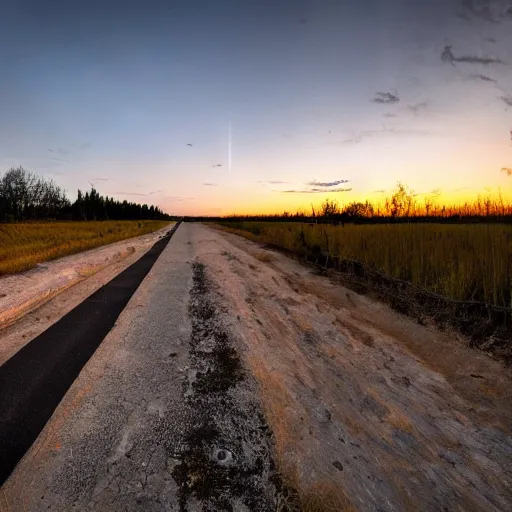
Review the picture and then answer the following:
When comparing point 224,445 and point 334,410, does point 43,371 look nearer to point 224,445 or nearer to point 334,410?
point 224,445

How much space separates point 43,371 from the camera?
2.94 metres

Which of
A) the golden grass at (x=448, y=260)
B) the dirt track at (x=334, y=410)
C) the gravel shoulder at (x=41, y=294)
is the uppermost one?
the golden grass at (x=448, y=260)

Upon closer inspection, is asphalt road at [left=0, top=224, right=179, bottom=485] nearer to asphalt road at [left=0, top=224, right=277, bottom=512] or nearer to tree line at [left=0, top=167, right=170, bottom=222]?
asphalt road at [left=0, top=224, right=277, bottom=512]

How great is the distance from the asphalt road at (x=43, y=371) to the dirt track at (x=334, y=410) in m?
0.13

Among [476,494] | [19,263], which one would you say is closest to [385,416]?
[476,494]

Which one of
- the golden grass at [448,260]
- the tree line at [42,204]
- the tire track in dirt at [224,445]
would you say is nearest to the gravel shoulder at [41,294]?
the tire track in dirt at [224,445]

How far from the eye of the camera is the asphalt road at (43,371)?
83.7 inches

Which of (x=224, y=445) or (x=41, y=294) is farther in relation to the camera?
(x=41, y=294)

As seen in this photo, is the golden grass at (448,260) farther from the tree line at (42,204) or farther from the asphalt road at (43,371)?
the tree line at (42,204)

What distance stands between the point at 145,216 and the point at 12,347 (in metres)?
127

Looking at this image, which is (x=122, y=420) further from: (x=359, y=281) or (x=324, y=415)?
(x=359, y=281)

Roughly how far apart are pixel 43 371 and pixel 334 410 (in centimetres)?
268

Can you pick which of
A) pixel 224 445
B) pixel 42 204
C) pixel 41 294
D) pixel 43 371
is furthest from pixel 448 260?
pixel 42 204

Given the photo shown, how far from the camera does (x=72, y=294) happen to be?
5758 millimetres
